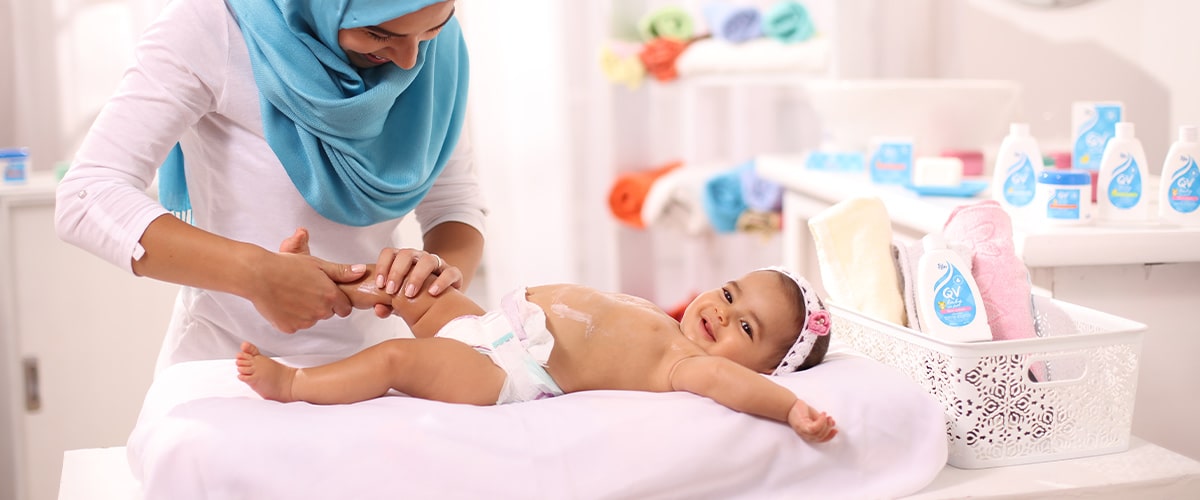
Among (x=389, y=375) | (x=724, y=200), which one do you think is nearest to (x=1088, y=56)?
(x=724, y=200)

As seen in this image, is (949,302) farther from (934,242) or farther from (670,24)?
(670,24)

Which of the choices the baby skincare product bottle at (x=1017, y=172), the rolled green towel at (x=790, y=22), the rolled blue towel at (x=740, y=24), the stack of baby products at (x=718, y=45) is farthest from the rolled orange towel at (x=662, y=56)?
the baby skincare product bottle at (x=1017, y=172)

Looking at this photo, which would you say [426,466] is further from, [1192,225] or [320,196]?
[1192,225]

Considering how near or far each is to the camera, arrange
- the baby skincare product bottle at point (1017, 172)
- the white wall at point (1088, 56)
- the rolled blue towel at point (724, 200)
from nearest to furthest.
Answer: the baby skincare product bottle at point (1017, 172) < the white wall at point (1088, 56) < the rolled blue towel at point (724, 200)

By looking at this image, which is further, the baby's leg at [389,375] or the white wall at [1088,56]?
the white wall at [1088,56]

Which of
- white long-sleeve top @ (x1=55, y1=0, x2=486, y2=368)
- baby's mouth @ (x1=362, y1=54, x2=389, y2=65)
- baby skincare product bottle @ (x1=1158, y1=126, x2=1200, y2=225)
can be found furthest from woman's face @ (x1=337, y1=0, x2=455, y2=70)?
baby skincare product bottle @ (x1=1158, y1=126, x2=1200, y2=225)

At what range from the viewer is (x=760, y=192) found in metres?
→ 2.83

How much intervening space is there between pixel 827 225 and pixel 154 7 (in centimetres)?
221

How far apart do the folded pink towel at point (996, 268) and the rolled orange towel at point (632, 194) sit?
1.70 meters

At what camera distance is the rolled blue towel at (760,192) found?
2.79 metres

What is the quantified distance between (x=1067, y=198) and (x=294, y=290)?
3.84 feet

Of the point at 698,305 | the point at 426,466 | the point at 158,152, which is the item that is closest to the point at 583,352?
the point at 698,305

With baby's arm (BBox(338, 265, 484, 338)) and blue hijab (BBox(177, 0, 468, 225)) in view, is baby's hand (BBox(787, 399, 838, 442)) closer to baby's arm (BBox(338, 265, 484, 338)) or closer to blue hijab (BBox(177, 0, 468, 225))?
baby's arm (BBox(338, 265, 484, 338))

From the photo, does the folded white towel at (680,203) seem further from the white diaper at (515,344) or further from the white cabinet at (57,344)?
the white diaper at (515,344)
